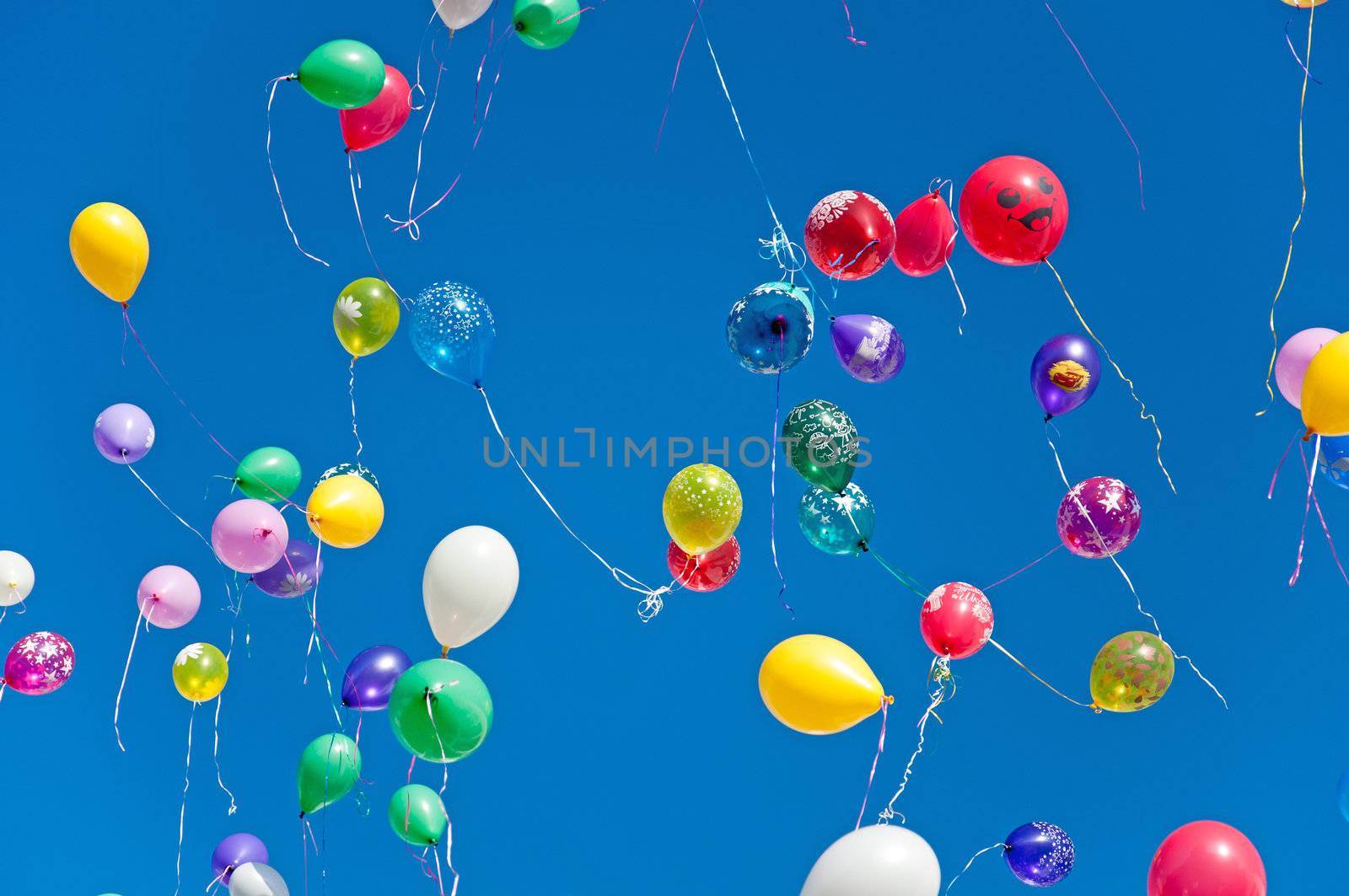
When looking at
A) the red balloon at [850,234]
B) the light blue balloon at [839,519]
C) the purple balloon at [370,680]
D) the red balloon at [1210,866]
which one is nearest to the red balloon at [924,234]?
the red balloon at [850,234]

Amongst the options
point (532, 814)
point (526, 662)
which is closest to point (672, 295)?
point (526, 662)

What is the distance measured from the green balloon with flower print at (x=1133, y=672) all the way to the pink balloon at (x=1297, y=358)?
0.74 meters

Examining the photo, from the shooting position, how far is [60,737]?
4.33 m

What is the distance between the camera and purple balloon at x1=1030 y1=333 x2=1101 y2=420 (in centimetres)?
311

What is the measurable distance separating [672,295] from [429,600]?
157 cm

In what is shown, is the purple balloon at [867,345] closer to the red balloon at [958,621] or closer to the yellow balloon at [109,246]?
the red balloon at [958,621]

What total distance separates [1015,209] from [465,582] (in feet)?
5.46

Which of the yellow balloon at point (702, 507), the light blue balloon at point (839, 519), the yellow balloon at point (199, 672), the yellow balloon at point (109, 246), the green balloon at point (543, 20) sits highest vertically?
the green balloon at point (543, 20)

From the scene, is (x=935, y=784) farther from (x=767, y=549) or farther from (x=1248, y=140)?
(x=1248, y=140)

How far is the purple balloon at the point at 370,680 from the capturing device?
3.26 m

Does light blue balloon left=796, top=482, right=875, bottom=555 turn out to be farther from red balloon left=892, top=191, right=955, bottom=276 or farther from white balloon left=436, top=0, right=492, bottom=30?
white balloon left=436, top=0, right=492, bottom=30

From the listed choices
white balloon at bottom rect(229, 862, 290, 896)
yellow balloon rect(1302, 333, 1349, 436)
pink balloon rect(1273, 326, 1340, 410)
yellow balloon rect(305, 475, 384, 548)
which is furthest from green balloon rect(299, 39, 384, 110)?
pink balloon rect(1273, 326, 1340, 410)

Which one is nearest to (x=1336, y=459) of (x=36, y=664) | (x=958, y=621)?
(x=958, y=621)

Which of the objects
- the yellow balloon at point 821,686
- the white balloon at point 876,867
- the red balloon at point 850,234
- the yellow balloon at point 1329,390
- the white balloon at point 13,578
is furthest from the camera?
the white balloon at point 13,578
